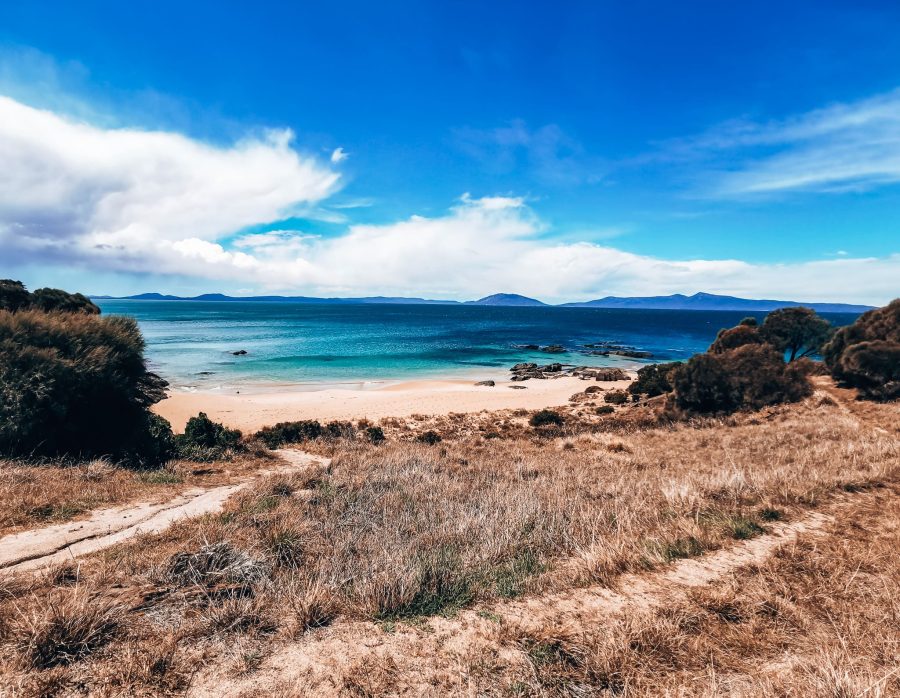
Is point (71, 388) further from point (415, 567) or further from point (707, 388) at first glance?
point (707, 388)

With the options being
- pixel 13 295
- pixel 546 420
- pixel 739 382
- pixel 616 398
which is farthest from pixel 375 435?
pixel 13 295

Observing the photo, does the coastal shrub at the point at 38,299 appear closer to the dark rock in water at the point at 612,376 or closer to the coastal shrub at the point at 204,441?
the coastal shrub at the point at 204,441

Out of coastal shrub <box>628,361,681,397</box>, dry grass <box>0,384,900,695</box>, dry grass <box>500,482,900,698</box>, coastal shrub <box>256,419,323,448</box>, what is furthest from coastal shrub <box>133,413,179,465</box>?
coastal shrub <box>628,361,681,397</box>

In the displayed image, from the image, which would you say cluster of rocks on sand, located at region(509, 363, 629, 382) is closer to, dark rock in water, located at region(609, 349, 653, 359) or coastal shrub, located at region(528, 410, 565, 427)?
dark rock in water, located at region(609, 349, 653, 359)

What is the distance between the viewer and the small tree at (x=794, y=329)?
1448 inches

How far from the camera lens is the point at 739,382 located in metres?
24.3

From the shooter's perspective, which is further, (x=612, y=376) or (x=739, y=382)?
(x=612, y=376)

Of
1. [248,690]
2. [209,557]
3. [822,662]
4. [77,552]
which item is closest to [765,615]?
[822,662]

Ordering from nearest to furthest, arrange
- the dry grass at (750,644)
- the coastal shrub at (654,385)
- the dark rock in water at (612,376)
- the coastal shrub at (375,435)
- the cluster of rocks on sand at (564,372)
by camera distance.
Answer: the dry grass at (750,644)
the coastal shrub at (375,435)
the coastal shrub at (654,385)
the dark rock in water at (612,376)
the cluster of rocks on sand at (564,372)

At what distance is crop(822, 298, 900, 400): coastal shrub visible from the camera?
68.8ft

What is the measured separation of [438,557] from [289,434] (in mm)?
16902

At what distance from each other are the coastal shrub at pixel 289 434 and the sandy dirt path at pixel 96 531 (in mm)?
9480

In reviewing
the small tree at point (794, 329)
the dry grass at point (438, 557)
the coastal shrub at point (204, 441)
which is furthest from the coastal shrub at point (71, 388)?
the small tree at point (794, 329)

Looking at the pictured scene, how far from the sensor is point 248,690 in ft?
10.7
